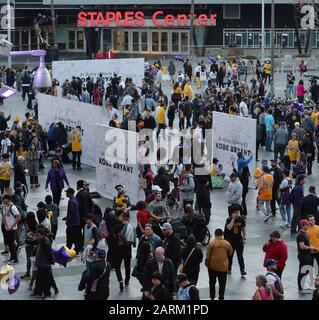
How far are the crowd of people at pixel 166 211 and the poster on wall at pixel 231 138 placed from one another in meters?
0.49

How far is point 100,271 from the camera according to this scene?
16109 mm

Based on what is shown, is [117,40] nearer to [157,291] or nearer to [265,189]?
[265,189]

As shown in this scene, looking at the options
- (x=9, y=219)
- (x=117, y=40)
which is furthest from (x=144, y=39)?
(x=9, y=219)

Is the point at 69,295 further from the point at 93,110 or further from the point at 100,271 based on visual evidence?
the point at 93,110

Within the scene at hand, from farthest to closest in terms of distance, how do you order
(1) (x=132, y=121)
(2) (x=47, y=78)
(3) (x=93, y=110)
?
(1) (x=132, y=121)
(3) (x=93, y=110)
(2) (x=47, y=78)

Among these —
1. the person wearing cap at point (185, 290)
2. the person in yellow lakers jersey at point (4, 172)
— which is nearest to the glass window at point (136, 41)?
the person in yellow lakers jersey at point (4, 172)

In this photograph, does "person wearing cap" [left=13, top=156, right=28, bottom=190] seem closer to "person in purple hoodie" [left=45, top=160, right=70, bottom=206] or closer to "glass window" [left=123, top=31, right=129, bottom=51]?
"person in purple hoodie" [left=45, top=160, right=70, bottom=206]

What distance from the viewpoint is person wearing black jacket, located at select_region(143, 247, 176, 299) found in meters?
16.2

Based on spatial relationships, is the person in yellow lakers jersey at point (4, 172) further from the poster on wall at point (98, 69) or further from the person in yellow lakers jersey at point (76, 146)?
the poster on wall at point (98, 69)

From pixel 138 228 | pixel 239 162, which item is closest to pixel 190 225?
pixel 138 228

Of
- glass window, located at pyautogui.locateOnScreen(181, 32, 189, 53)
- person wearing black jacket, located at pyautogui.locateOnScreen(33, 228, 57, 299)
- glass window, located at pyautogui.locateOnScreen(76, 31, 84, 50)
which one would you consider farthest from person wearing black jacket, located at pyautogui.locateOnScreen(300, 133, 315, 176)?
glass window, located at pyautogui.locateOnScreen(76, 31, 84, 50)

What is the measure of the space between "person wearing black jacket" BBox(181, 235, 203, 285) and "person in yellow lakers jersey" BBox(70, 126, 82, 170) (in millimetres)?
13365

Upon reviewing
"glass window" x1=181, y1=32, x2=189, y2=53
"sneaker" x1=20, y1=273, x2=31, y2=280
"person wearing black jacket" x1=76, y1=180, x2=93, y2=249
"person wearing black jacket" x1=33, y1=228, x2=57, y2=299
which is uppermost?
"glass window" x1=181, y1=32, x2=189, y2=53
